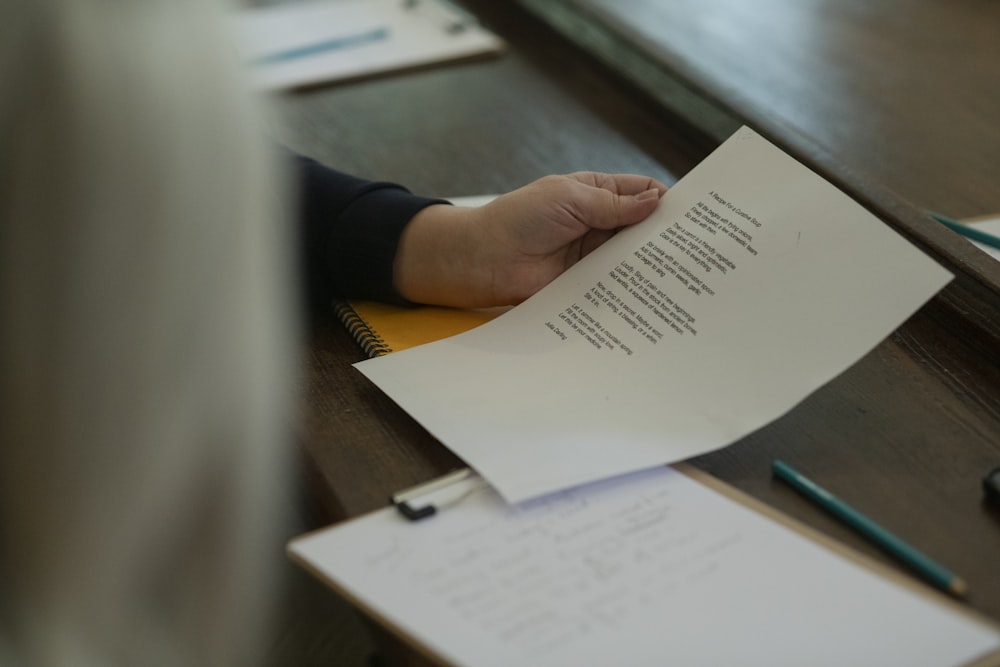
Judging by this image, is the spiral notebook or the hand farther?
the spiral notebook

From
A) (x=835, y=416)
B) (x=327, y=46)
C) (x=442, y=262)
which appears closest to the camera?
(x=835, y=416)

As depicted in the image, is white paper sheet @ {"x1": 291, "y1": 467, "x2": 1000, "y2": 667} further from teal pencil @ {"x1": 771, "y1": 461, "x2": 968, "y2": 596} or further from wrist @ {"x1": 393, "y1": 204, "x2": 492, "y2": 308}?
wrist @ {"x1": 393, "y1": 204, "x2": 492, "y2": 308}

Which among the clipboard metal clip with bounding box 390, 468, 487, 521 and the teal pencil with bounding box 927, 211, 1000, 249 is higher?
the teal pencil with bounding box 927, 211, 1000, 249

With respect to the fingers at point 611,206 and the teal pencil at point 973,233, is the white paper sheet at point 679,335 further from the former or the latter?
the teal pencil at point 973,233

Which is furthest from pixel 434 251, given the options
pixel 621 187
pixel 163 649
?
pixel 163 649

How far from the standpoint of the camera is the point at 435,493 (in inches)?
24.4

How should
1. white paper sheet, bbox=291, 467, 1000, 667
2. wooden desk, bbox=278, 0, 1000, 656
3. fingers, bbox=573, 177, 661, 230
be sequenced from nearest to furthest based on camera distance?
1. white paper sheet, bbox=291, 467, 1000, 667
2. wooden desk, bbox=278, 0, 1000, 656
3. fingers, bbox=573, 177, 661, 230

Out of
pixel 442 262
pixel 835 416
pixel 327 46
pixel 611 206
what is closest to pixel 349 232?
pixel 442 262

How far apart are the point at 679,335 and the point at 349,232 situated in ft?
0.90

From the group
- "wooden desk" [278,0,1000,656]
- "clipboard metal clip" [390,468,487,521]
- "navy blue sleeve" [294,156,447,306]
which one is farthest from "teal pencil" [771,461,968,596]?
"navy blue sleeve" [294,156,447,306]

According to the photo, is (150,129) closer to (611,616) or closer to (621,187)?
(611,616)

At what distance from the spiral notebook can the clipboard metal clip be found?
0.78 metres

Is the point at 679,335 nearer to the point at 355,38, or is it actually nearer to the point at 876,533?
the point at 876,533

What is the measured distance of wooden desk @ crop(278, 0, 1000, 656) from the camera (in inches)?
24.3
